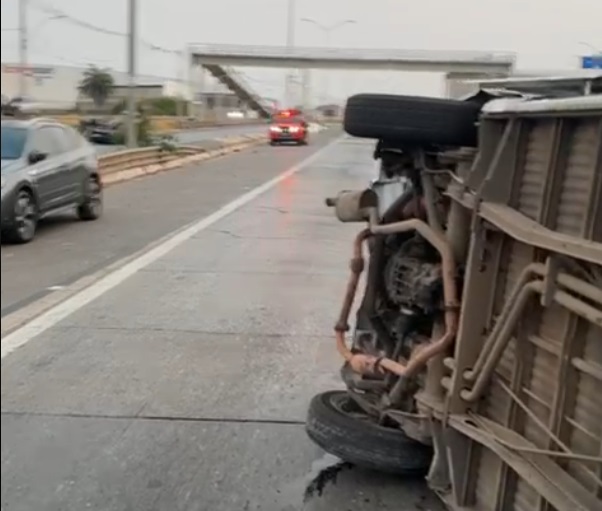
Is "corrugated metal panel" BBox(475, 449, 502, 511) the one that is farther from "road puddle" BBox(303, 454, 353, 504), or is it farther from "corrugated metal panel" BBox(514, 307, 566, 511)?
"road puddle" BBox(303, 454, 353, 504)

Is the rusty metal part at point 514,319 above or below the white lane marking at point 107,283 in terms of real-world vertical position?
above

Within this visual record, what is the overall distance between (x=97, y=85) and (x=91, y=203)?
9430mm

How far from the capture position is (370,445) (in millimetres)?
3762

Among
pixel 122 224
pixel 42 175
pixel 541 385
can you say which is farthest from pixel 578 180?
pixel 122 224

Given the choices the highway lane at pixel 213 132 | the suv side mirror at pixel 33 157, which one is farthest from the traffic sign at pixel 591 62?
the highway lane at pixel 213 132

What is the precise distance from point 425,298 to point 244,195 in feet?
49.7

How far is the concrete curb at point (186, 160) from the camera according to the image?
64.7ft

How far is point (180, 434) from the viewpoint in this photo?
4.63 metres

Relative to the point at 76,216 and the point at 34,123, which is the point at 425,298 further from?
the point at 76,216

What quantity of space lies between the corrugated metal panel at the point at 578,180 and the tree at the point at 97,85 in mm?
1341

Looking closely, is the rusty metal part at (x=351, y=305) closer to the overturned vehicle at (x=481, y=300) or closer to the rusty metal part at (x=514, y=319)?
the overturned vehicle at (x=481, y=300)

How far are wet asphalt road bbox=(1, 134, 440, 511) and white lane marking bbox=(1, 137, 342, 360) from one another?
0.06m

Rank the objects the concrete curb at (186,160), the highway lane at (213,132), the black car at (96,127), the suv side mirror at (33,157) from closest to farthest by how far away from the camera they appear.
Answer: the suv side mirror at (33,157) → the black car at (96,127) → the highway lane at (213,132) → the concrete curb at (186,160)

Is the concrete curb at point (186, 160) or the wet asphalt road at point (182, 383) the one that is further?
the concrete curb at point (186, 160)
